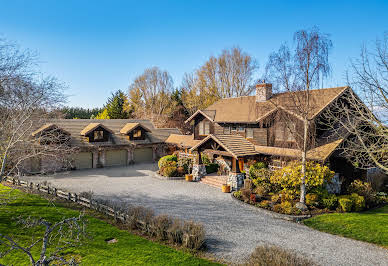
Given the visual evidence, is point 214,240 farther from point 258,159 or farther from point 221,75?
point 221,75

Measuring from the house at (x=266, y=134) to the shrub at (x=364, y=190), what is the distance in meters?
1.48

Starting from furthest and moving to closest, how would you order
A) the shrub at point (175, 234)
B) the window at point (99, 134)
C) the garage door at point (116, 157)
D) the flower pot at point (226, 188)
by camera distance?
the garage door at point (116, 157)
the window at point (99, 134)
the flower pot at point (226, 188)
the shrub at point (175, 234)

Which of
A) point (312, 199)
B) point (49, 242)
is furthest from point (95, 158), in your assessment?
point (49, 242)

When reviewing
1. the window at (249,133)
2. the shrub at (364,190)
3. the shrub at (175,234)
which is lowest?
the shrub at (175,234)

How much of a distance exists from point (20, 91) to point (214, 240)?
11.3 metres

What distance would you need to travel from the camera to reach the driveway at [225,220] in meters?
10.5

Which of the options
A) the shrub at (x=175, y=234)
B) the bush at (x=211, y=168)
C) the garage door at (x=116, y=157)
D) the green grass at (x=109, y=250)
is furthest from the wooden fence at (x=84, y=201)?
the bush at (x=211, y=168)

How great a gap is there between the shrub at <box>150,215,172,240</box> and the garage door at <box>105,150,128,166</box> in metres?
19.2

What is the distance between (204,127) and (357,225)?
17.4 m

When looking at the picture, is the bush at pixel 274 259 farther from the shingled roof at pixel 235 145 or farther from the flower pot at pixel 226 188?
the shingled roof at pixel 235 145

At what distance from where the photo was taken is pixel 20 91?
12297mm

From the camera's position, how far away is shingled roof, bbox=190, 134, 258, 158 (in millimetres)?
19962

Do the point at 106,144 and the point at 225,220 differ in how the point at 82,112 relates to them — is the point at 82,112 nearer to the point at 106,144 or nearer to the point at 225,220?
the point at 106,144

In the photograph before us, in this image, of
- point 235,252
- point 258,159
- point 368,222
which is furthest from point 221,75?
point 235,252
